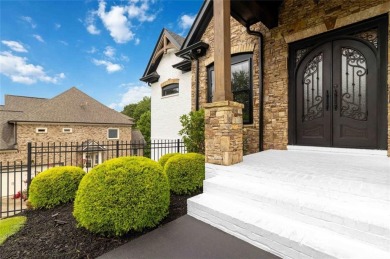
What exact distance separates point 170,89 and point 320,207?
806 cm

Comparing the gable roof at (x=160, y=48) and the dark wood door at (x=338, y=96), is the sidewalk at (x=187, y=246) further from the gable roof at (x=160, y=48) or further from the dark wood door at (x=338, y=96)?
the gable roof at (x=160, y=48)

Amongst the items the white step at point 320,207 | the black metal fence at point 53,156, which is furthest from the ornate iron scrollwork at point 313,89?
the black metal fence at point 53,156

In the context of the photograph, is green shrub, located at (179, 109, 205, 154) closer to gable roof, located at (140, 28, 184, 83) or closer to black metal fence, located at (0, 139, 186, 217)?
black metal fence, located at (0, 139, 186, 217)

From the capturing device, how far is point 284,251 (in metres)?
1.75

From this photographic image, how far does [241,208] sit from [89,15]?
1537 cm

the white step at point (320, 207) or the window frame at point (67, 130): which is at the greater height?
the window frame at point (67, 130)

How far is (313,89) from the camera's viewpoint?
183 inches

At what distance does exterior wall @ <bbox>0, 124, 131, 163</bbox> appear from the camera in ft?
45.8

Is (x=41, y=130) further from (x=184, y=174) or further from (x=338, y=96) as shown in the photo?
(x=338, y=96)

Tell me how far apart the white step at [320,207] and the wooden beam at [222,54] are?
5.34 ft

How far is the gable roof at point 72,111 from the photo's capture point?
15030 millimetres

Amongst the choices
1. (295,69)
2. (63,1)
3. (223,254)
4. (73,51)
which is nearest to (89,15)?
(63,1)

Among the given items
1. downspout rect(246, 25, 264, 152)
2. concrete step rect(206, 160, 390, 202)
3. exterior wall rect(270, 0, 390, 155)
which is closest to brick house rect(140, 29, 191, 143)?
Result: downspout rect(246, 25, 264, 152)

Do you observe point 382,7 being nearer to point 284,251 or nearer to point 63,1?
point 284,251
